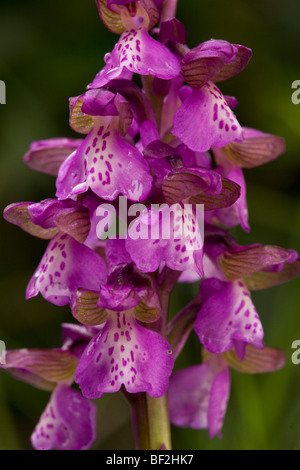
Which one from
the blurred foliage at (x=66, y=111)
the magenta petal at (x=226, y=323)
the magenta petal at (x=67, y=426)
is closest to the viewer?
the magenta petal at (x=226, y=323)

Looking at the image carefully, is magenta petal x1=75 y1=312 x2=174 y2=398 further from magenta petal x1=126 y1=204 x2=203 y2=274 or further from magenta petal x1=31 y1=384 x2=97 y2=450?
magenta petal x1=31 y1=384 x2=97 y2=450

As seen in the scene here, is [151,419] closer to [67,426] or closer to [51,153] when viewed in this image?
[67,426]

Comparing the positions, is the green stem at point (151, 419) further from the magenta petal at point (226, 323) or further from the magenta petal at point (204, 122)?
the magenta petal at point (204, 122)

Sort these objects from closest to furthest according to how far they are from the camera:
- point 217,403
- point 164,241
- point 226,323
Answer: point 164,241
point 226,323
point 217,403

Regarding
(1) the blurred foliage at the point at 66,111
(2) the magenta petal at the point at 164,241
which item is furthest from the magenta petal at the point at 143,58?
(1) the blurred foliage at the point at 66,111

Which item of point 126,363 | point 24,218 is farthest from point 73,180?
point 126,363

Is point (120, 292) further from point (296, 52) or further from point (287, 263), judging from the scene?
point (296, 52)

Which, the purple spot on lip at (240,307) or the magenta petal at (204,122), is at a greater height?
the magenta petal at (204,122)
